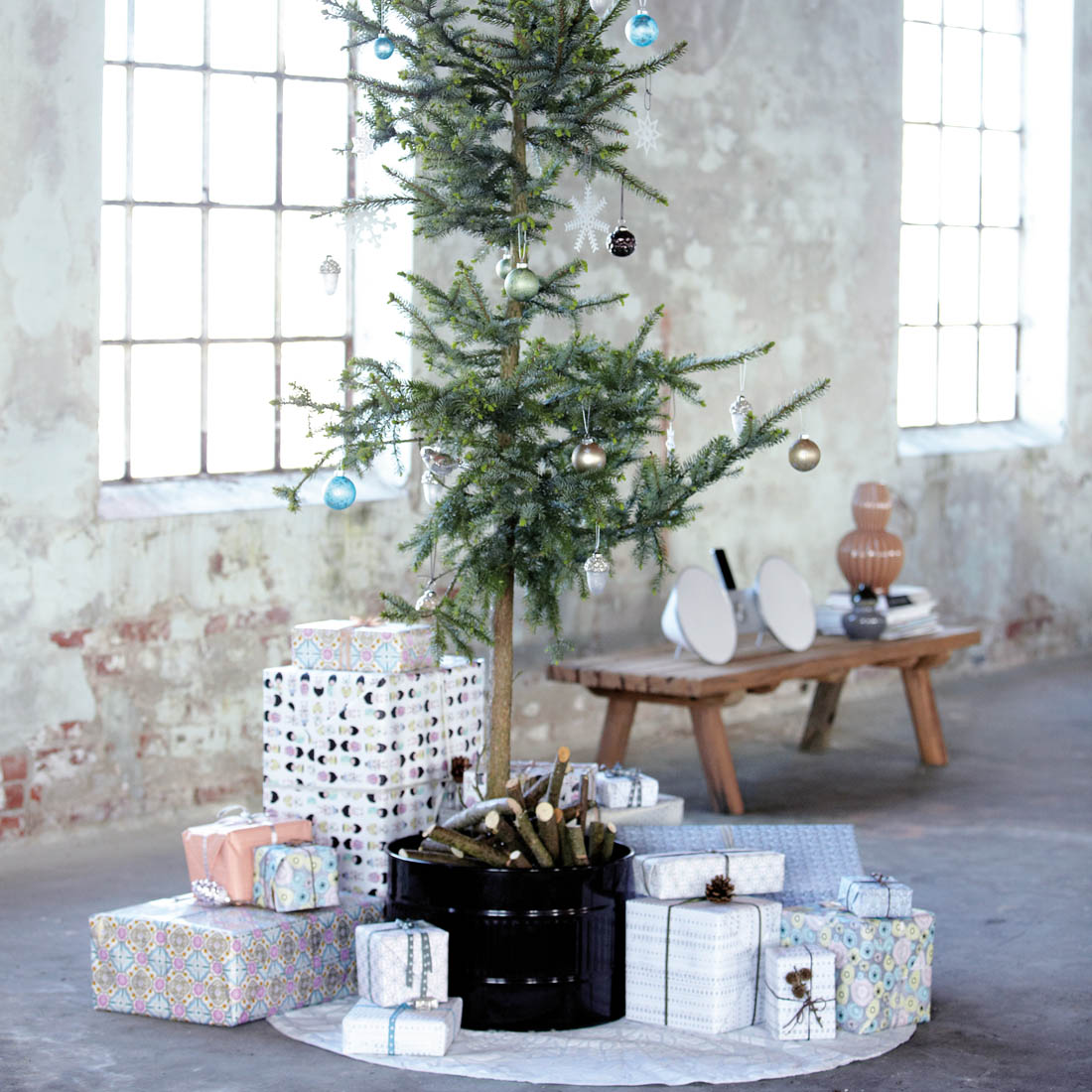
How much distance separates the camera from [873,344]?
27.6 ft

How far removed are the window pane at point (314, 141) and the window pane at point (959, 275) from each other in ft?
12.0

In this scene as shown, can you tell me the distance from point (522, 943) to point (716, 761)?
85.4 inches

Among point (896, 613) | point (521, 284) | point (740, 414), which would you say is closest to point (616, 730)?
point (896, 613)

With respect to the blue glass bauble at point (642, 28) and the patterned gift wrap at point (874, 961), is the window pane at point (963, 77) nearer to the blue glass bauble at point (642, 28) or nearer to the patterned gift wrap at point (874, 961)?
the blue glass bauble at point (642, 28)

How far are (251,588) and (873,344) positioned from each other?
3.44 m

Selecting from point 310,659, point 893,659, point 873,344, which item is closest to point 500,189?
point 310,659

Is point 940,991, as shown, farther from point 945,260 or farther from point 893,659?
point 945,260

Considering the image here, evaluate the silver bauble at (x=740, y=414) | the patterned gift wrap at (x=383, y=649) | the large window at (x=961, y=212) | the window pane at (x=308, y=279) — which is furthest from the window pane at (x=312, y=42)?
the large window at (x=961, y=212)

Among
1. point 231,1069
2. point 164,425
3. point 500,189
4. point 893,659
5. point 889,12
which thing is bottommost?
point 231,1069

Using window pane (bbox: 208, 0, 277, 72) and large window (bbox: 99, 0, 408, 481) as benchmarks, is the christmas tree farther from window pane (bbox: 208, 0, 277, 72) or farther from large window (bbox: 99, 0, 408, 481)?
window pane (bbox: 208, 0, 277, 72)

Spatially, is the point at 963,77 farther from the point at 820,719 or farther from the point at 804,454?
the point at 804,454

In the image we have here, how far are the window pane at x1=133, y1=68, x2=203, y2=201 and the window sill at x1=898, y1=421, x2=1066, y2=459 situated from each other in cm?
377

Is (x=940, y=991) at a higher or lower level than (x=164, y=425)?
lower

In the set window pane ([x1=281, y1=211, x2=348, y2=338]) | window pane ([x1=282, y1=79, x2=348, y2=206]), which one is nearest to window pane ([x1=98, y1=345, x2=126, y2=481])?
window pane ([x1=281, y1=211, x2=348, y2=338])
